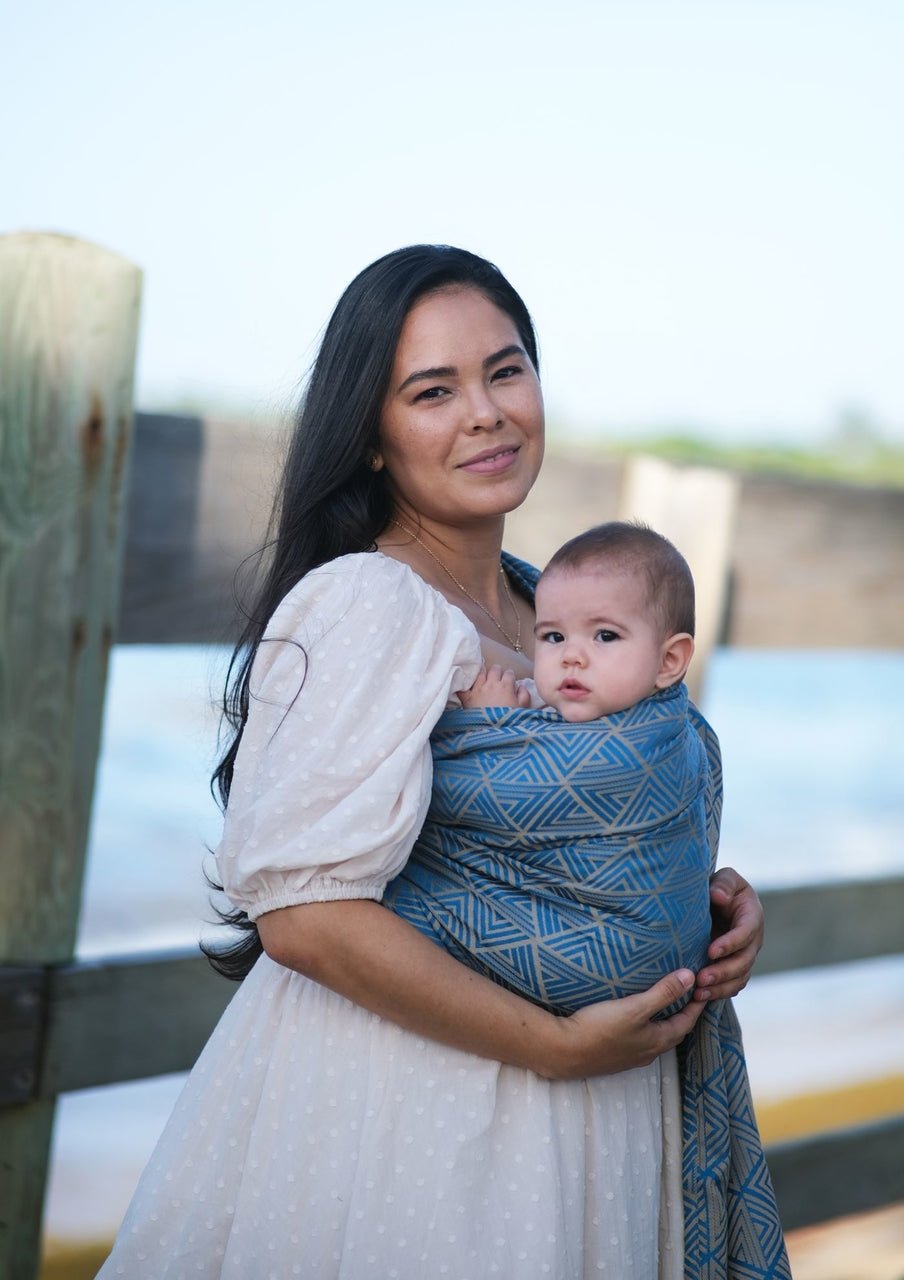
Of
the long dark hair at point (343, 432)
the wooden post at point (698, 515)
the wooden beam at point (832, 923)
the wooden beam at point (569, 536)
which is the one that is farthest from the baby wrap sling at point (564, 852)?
the wooden beam at point (832, 923)

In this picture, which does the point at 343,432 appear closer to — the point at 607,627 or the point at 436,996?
the point at 607,627

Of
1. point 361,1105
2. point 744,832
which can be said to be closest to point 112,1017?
point 361,1105

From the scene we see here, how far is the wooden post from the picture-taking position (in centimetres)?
273

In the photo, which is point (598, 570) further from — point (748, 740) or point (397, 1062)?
point (748, 740)

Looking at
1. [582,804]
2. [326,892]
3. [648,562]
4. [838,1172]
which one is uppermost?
[648,562]

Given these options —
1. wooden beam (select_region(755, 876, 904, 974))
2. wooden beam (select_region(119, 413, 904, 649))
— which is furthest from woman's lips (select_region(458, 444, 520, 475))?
wooden beam (select_region(755, 876, 904, 974))

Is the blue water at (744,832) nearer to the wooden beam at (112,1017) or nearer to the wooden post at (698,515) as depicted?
the wooden post at (698,515)

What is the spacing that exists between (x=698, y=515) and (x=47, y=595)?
52.3 inches

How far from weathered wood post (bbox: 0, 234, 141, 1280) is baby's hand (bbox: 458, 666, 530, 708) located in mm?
758

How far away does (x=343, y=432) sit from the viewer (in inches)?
70.1

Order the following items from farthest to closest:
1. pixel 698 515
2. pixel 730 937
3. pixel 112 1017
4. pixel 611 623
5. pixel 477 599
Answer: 1. pixel 698 515
2. pixel 112 1017
3. pixel 477 599
4. pixel 730 937
5. pixel 611 623

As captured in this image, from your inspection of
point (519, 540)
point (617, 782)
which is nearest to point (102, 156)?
point (519, 540)

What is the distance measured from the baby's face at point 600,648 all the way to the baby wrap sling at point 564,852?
0.02 metres

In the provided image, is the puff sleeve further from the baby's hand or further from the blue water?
the blue water
